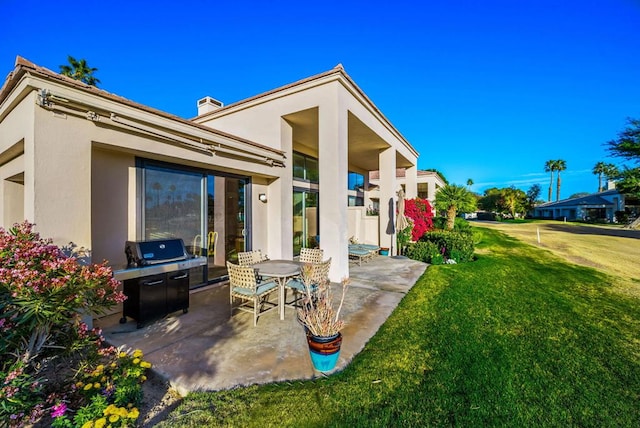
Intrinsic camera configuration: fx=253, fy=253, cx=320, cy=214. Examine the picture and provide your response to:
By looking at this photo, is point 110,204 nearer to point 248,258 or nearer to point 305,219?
point 248,258

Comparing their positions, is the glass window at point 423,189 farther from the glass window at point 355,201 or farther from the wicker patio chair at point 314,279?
the wicker patio chair at point 314,279

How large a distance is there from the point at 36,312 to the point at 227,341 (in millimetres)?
2500

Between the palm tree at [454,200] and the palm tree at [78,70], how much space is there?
25.6 meters

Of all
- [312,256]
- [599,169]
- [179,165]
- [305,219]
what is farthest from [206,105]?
[599,169]

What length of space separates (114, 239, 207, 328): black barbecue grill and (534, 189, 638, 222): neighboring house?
5704 cm

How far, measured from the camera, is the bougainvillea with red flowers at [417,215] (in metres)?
13.5

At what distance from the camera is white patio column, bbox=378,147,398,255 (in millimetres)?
12445

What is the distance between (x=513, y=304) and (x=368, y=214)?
9.50m

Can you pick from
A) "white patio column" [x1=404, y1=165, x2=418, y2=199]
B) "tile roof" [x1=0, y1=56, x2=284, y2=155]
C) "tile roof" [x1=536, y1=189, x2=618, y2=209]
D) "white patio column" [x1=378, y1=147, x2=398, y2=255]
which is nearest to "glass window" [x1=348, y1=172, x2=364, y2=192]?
"white patio column" [x1=404, y1=165, x2=418, y2=199]

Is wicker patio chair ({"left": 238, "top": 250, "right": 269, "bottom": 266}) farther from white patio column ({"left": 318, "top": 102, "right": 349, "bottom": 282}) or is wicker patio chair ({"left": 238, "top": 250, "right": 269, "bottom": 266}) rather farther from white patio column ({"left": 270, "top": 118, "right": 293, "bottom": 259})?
white patio column ({"left": 318, "top": 102, "right": 349, "bottom": 282})

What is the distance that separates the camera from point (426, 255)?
36.4ft

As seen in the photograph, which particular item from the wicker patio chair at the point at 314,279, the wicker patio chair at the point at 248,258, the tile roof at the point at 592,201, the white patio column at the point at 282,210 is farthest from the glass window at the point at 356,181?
the tile roof at the point at 592,201

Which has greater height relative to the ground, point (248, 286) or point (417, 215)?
point (417, 215)

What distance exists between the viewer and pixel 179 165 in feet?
20.5
